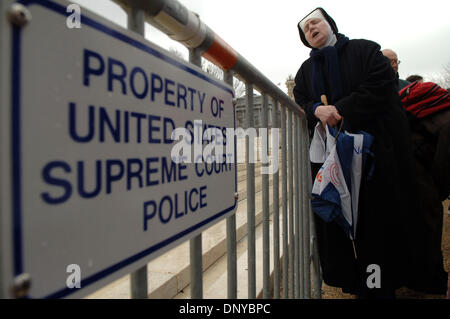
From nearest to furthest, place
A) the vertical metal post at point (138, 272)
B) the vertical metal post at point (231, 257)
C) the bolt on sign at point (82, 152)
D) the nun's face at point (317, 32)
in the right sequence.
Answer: the bolt on sign at point (82, 152) < the vertical metal post at point (138, 272) < the vertical metal post at point (231, 257) < the nun's face at point (317, 32)

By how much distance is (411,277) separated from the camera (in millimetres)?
1749

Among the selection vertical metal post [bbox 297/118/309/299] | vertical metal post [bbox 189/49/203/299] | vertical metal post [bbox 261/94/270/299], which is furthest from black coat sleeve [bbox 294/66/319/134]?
vertical metal post [bbox 189/49/203/299]

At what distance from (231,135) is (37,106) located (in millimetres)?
542

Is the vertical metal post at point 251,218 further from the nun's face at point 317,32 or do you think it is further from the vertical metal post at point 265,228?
the nun's face at point 317,32

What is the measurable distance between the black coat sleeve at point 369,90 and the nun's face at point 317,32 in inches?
12.3

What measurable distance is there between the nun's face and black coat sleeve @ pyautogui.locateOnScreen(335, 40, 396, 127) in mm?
313

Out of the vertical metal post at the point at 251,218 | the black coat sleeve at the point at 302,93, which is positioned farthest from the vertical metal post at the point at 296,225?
the vertical metal post at the point at 251,218

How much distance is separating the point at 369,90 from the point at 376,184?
60 cm

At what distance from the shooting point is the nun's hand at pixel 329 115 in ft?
5.72

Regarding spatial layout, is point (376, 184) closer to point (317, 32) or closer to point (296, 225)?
point (296, 225)

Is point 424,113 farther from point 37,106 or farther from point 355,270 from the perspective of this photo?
point 37,106

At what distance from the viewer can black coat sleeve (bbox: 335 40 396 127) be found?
5.55ft

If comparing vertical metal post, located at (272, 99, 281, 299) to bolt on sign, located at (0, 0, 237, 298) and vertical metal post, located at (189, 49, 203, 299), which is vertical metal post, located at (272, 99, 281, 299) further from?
bolt on sign, located at (0, 0, 237, 298)

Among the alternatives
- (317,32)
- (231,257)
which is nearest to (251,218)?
(231,257)
